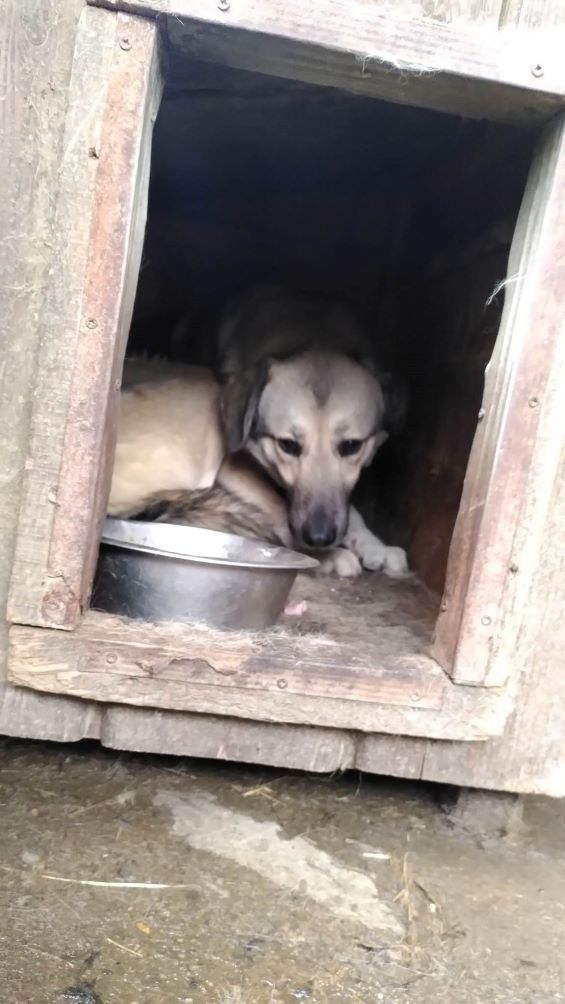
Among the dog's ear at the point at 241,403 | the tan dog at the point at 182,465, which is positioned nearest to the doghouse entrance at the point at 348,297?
the tan dog at the point at 182,465

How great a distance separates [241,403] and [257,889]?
5.39 ft

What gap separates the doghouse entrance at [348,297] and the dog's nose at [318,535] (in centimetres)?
13

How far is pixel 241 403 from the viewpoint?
272 centimetres

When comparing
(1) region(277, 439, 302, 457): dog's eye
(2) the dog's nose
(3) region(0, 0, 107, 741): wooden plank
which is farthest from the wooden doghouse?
(1) region(277, 439, 302, 457): dog's eye

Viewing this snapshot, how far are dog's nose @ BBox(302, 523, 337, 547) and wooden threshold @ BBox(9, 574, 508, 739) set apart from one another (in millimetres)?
814

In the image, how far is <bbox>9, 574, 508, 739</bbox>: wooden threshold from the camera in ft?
5.16

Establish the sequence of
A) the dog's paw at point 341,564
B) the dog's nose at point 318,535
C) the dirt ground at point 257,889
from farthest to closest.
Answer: the dog's paw at point 341,564 → the dog's nose at point 318,535 → the dirt ground at point 257,889

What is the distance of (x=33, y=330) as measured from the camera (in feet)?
4.87

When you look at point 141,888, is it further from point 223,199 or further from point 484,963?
point 223,199

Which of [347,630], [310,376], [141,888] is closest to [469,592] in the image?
[347,630]

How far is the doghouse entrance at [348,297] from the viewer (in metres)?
1.60

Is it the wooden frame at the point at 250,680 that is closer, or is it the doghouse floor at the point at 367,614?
the wooden frame at the point at 250,680

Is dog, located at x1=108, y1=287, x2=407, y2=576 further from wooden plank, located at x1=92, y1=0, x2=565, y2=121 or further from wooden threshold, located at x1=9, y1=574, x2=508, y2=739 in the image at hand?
wooden plank, located at x1=92, y1=0, x2=565, y2=121

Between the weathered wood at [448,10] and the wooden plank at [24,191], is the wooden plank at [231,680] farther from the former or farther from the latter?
the weathered wood at [448,10]
